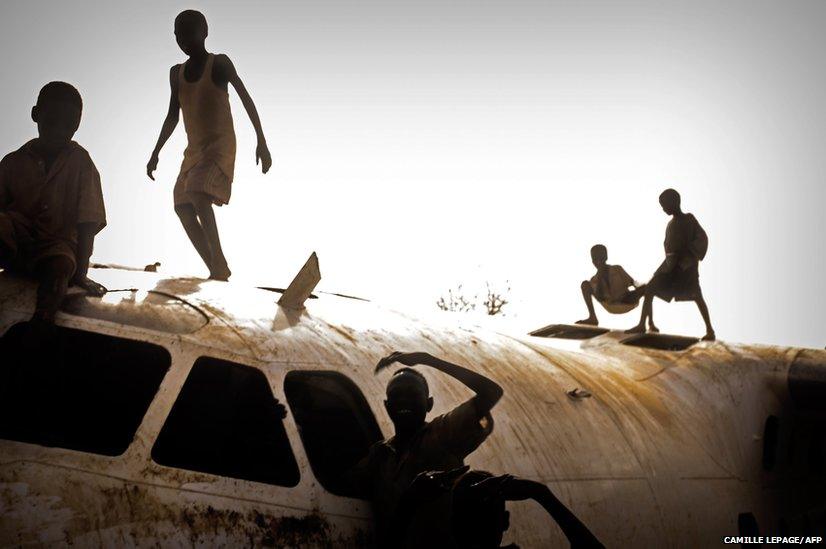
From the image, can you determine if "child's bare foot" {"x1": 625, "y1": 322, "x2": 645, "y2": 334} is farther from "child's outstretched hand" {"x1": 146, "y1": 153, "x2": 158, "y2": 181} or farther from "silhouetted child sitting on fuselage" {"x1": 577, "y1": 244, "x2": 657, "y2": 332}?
"child's outstretched hand" {"x1": 146, "y1": 153, "x2": 158, "y2": 181}

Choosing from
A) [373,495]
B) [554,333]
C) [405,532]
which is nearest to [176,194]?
[373,495]

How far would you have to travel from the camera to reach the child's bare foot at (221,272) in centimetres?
647

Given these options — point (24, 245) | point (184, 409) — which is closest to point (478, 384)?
point (184, 409)

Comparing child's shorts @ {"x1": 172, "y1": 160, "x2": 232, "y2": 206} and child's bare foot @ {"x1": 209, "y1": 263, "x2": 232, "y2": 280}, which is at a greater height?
child's shorts @ {"x1": 172, "y1": 160, "x2": 232, "y2": 206}

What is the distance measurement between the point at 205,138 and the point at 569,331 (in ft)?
19.1

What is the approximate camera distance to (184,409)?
436 centimetres

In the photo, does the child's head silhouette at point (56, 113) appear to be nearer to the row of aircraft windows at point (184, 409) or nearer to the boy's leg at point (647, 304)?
the row of aircraft windows at point (184, 409)

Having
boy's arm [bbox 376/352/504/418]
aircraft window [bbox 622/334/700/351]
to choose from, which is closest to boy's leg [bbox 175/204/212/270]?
boy's arm [bbox 376/352/504/418]

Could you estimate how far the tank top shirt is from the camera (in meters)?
6.57

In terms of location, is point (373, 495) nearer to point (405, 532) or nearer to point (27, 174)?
point (405, 532)

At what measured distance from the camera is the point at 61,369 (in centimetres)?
395

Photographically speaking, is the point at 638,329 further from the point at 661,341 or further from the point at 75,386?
the point at 75,386

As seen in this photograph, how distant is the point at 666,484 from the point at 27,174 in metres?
5.04

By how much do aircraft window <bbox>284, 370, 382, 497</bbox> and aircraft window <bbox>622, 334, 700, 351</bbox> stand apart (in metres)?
5.67
